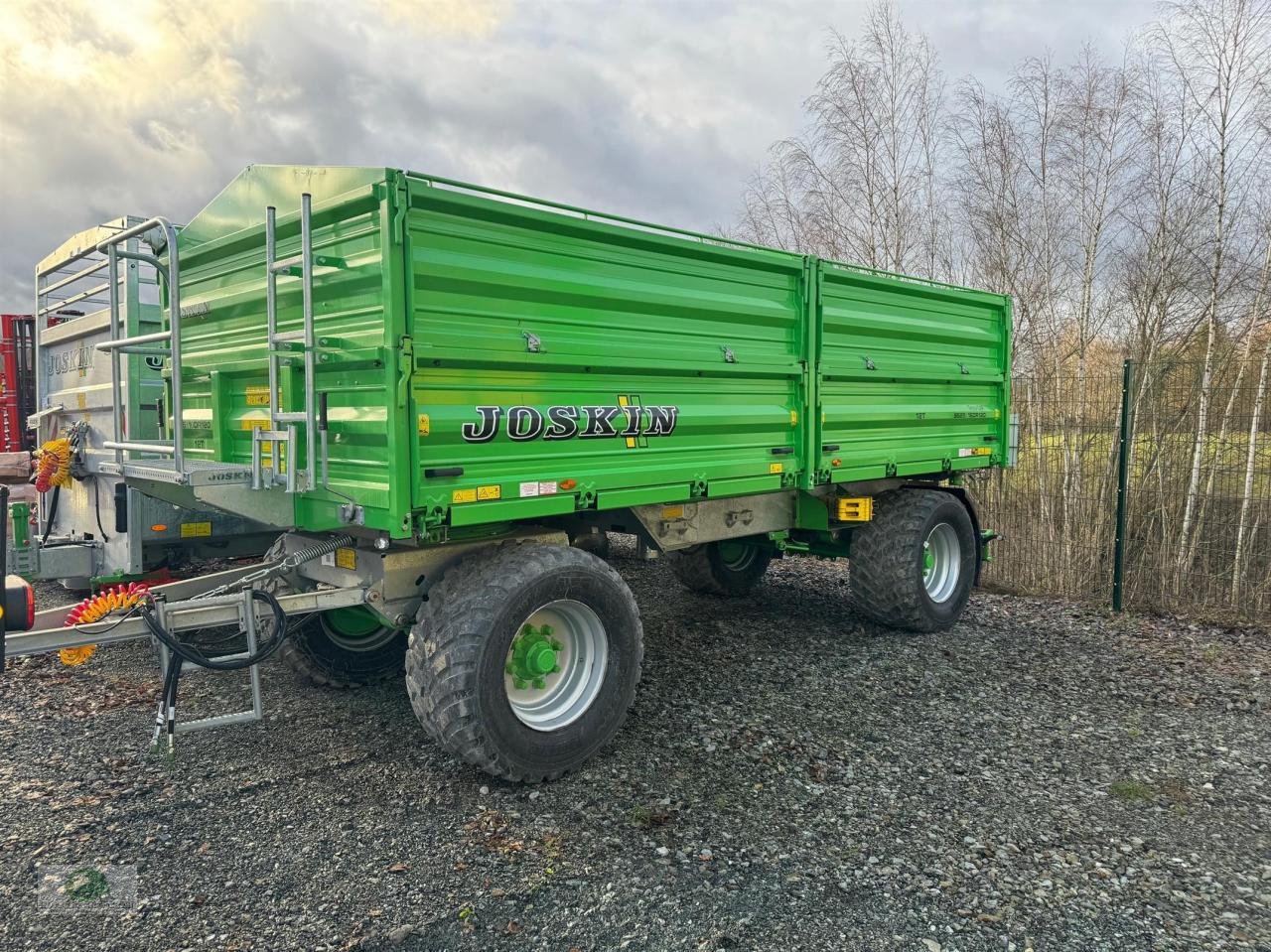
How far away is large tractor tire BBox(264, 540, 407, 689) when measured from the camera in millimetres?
4945

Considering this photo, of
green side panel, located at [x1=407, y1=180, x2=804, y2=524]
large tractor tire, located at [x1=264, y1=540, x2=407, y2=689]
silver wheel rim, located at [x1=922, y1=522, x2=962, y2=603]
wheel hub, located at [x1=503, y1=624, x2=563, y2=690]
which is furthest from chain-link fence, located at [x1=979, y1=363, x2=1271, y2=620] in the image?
large tractor tire, located at [x1=264, y1=540, x2=407, y2=689]

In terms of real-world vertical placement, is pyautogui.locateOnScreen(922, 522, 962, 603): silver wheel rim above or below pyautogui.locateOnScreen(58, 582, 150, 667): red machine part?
below

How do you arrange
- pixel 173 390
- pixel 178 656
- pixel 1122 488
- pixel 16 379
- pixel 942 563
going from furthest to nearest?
pixel 16 379 < pixel 1122 488 < pixel 942 563 < pixel 173 390 < pixel 178 656

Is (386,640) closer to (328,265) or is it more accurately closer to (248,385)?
(248,385)

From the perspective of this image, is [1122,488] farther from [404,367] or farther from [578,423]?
[404,367]

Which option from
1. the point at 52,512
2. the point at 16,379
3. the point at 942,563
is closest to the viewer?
the point at 52,512

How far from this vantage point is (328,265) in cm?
356

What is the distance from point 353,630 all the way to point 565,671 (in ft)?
5.16

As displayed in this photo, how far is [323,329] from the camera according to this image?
3.65 meters

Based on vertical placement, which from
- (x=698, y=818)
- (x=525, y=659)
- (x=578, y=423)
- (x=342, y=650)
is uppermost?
(x=578, y=423)

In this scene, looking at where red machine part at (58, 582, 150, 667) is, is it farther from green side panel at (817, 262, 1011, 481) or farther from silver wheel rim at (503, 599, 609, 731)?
green side panel at (817, 262, 1011, 481)

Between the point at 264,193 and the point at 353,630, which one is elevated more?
the point at 264,193

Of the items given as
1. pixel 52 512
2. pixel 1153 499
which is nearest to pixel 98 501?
pixel 52 512

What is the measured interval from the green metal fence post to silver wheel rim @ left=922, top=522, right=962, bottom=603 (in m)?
1.62
